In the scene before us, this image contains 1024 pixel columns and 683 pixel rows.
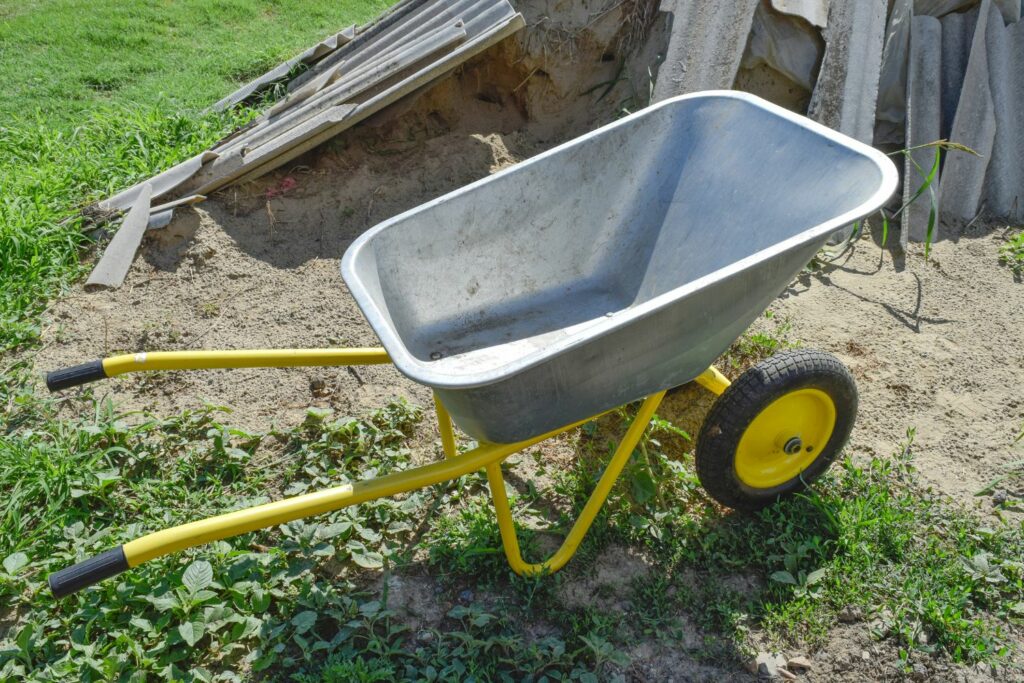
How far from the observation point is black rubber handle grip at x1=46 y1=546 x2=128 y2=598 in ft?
5.46

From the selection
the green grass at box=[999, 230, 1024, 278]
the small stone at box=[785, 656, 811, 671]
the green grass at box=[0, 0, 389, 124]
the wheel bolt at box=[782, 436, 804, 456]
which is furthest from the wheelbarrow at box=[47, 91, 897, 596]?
the green grass at box=[0, 0, 389, 124]

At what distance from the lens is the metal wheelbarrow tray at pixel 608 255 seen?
2016mm

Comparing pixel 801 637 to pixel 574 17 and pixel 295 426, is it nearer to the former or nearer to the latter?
pixel 295 426

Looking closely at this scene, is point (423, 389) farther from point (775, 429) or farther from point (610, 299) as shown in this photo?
point (775, 429)

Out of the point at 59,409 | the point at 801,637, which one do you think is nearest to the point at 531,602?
the point at 801,637

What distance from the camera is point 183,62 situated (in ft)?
19.2

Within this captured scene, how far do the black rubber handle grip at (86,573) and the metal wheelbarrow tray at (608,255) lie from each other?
2.41ft

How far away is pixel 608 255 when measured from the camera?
2936 millimetres

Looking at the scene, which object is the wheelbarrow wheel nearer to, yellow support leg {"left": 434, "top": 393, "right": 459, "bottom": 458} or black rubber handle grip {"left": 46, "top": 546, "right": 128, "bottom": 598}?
yellow support leg {"left": 434, "top": 393, "right": 459, "bottom": 458}

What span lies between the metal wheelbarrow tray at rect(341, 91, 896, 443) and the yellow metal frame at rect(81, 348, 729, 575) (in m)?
0.11

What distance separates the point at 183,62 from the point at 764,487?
521 cm

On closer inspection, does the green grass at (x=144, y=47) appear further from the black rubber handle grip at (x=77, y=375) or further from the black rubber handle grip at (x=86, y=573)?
the black rubber handle grip at (x=86, y=573)

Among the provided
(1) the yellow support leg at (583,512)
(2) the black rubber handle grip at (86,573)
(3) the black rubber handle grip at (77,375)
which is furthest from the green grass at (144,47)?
(2) the black rubber handle grip at (86,573)

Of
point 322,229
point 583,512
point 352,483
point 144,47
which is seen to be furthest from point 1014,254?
point 144,47
